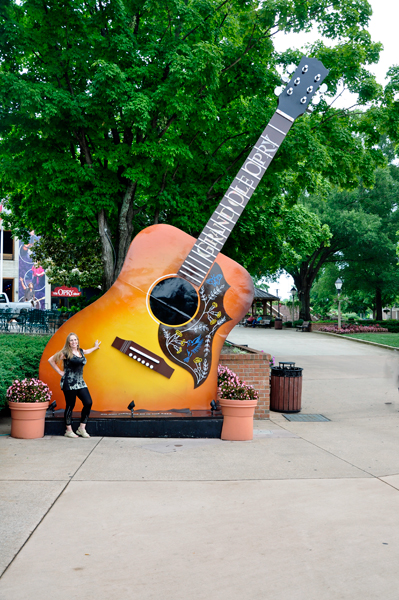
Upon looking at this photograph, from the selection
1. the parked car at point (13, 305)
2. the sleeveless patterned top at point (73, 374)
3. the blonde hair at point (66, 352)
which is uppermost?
the parked car at point (13, 305)

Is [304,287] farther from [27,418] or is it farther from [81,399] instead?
[27,418]

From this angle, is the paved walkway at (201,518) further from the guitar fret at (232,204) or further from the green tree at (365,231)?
the green tree at (365,231)

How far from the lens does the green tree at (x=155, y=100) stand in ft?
33.4

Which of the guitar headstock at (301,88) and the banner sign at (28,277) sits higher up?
the guitar headstock at (301,88)

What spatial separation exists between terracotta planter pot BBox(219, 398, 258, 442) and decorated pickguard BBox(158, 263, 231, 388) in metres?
0.85

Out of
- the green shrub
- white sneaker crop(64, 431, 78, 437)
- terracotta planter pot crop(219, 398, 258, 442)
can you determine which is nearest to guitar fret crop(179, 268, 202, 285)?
terracotta planter pot crop(219, 398, 258, 442)

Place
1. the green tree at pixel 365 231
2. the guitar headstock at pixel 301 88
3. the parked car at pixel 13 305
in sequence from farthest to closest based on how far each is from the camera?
the green tree at pixel 365 231, the parked car at pixel 13 305, the guitar headstock at pixel 301 88

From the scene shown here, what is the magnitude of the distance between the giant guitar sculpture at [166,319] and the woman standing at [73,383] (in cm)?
55

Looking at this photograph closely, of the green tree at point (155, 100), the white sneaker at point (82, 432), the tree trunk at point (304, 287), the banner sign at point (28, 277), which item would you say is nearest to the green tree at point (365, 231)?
the tree trunk at point (304, 287)

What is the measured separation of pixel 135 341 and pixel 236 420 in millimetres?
2018

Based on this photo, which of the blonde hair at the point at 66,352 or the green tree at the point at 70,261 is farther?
the green tree at the point at 70,261

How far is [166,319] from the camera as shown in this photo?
27.7 ft

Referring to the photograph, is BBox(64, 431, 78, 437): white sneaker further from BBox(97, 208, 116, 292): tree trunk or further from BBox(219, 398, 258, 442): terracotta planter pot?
BBox(97, 208, 116, 292): tree trunk

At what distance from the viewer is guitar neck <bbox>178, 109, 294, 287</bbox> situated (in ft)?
28.0
